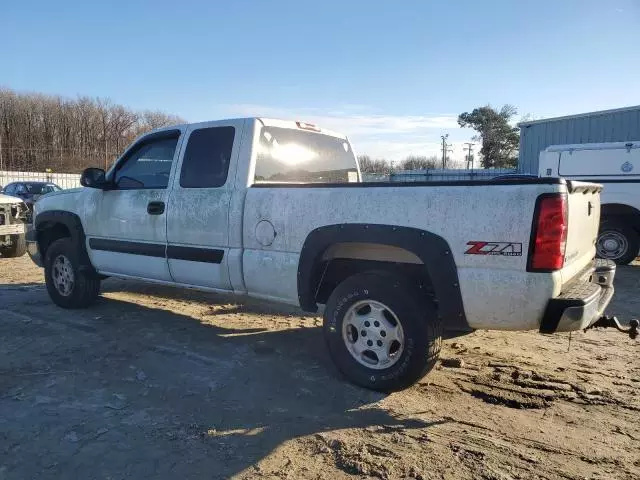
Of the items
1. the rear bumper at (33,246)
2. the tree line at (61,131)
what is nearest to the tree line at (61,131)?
the tree line at (61,131)

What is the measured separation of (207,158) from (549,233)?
3.11 m

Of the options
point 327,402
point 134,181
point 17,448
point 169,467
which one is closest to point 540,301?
point 327,402

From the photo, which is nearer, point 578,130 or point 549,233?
point 549,233

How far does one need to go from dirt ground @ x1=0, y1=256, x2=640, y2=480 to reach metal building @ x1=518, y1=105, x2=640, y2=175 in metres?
12.5

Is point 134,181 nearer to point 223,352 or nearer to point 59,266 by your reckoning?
point 59,266

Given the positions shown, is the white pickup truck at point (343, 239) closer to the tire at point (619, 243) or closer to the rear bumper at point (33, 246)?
the rear bumper at point (33, 246)

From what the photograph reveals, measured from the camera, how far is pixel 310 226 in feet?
13.2

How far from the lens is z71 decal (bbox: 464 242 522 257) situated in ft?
10.5

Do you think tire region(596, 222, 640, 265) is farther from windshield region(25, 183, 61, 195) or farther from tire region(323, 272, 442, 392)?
windshield region(25, 183, 61, 195)

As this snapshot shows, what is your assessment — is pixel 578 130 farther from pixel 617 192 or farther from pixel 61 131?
pixel 61 131

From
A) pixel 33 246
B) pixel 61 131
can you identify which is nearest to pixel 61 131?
pixel 61 131

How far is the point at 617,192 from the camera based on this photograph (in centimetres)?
983

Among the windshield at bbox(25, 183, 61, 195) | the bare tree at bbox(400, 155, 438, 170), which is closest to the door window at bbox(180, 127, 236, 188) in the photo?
the windshield at bbox(25, 183, 61, 195)

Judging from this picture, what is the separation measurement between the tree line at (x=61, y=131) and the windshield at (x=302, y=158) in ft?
191
